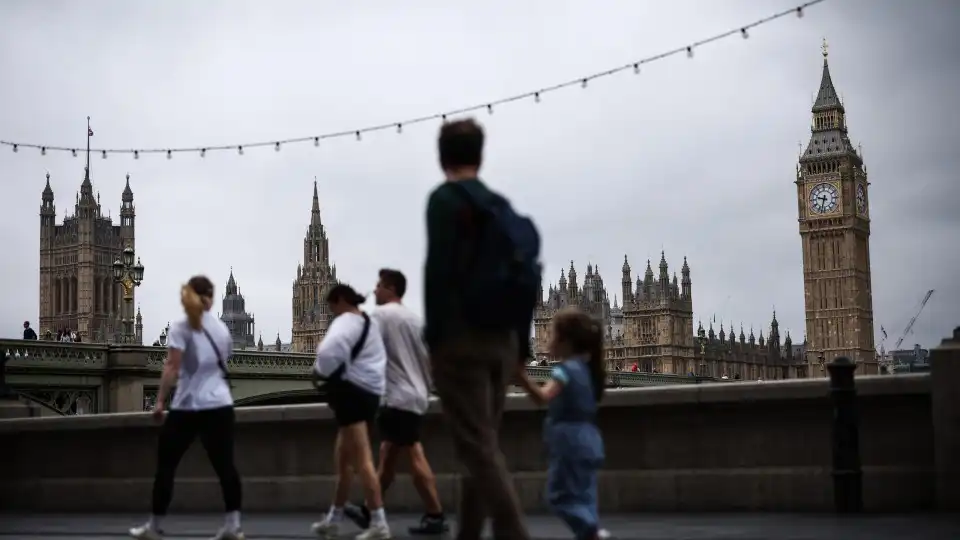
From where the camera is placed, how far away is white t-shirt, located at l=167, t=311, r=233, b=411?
7820 mm

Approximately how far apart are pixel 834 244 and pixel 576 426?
126 m

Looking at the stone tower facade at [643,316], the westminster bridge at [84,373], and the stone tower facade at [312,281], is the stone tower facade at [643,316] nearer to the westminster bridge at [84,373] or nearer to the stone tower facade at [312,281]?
the stone tower facade at [312,281]

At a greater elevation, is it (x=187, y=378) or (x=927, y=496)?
(x=187, y=378)

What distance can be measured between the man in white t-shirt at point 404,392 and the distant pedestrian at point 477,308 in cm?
298

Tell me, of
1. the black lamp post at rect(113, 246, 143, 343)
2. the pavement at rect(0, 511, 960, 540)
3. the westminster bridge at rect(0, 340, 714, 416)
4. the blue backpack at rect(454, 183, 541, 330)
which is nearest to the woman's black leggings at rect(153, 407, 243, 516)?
the pavement at rect(0, 511, 960, 540)

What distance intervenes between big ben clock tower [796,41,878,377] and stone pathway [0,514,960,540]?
11772 cm

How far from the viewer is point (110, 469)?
12266 millimetres

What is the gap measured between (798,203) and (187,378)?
12872 centimetres

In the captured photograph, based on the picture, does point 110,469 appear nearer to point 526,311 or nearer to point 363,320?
point 363,320

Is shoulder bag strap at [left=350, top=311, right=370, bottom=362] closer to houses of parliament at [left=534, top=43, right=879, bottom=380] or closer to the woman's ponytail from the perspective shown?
the woman's ponytail

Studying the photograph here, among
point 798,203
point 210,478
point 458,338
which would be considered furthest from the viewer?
point 798,203

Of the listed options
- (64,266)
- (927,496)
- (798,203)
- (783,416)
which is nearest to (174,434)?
(783,416)

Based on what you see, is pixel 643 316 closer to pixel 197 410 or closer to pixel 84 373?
pixel 84 373

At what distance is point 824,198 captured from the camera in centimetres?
12862
